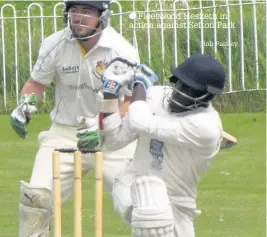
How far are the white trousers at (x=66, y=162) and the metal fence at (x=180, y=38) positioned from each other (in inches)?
269

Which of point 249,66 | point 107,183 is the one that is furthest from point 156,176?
point 249,66

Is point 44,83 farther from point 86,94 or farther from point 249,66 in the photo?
point 249,66

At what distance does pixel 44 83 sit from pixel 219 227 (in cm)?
172

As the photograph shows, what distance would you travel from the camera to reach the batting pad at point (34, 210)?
7634mm

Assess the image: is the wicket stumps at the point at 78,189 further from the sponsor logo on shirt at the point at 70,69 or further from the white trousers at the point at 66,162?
the sponsor logo on shirt at the point at 70,69

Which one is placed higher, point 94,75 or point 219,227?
point 94,75

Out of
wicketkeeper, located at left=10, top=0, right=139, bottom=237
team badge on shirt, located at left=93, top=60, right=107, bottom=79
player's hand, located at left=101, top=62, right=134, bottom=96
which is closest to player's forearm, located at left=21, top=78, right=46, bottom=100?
wicketkeeper, located at left=10, top=0, right=139, bottom=237

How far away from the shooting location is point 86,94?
803 centimetres

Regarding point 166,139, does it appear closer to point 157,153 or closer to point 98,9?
point 157,153

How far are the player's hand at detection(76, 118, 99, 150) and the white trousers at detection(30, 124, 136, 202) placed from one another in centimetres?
56

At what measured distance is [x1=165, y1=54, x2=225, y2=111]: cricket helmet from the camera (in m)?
6.64

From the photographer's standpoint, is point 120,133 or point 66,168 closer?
point 120,133

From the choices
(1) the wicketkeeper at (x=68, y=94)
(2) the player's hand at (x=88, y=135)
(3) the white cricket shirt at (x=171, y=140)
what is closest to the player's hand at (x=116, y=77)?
(3) the white cricket shirt at (x=171, y=140)

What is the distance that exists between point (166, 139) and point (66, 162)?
1.48 m
